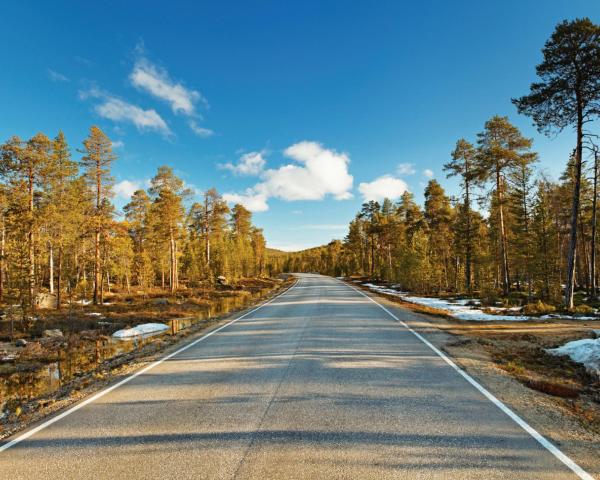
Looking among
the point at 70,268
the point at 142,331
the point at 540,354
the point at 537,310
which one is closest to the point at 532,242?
the point at 537,310

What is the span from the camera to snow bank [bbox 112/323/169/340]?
54.3 ft

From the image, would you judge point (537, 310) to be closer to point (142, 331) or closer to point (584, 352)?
point (584, 352)

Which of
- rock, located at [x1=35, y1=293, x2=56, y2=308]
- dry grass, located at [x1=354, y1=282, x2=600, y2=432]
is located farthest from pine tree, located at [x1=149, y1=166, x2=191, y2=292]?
dry grass, located at [x1=354, y1=282, x2=600, y2=432]

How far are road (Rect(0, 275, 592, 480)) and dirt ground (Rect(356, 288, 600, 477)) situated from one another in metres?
0.46

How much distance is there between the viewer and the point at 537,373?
723cm

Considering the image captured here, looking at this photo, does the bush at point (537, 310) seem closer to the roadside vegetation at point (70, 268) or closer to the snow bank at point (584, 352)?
the snow bank at point (584, 352)

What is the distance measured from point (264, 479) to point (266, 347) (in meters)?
6.15

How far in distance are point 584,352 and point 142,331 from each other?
18.6 meters

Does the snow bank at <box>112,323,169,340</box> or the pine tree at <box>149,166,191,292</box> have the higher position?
the pine tree at <box>149,166,191,292</box>

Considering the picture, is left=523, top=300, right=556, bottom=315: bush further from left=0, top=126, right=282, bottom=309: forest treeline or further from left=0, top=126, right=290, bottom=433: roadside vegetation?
left=0, top=126, right=282, bottom=309: forest treeline

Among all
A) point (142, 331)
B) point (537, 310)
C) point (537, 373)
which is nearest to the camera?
point (537, 373)

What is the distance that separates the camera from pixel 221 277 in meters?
49.1

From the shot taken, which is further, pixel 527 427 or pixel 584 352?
pixel 584 352

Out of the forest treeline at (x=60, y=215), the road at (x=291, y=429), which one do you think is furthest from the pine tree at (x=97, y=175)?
the road at (x=291, y=429)
